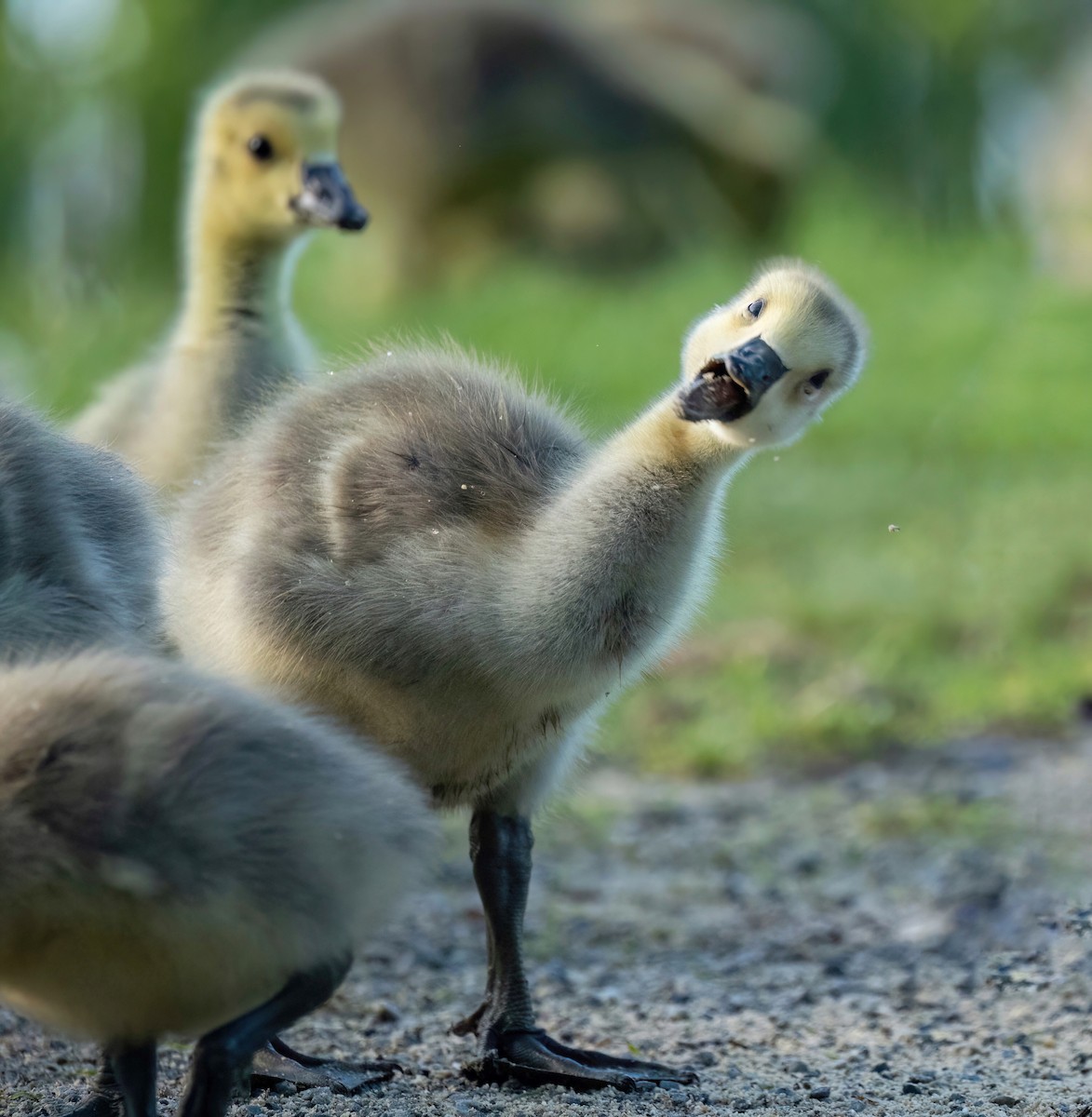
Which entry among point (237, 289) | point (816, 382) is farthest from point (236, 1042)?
point (237, 289)


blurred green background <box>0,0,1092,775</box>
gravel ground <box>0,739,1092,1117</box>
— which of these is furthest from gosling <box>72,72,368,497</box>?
gravel ground <box>0,739,1092,1117</box>

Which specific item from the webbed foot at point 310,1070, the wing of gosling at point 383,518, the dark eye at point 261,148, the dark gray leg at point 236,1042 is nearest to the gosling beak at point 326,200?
the dark eye at point 261,148

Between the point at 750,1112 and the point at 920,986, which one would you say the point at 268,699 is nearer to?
the point at 750,1112

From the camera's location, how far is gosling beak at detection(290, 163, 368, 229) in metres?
3.69

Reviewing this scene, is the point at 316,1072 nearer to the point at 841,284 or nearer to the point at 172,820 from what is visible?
the point at 172,820

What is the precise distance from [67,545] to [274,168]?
5.17ft

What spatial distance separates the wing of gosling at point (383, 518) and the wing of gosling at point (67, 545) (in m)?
0.09

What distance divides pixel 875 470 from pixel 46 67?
5.04m

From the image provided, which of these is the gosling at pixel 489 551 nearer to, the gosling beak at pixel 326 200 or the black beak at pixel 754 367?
the black beak at pixel 754 367

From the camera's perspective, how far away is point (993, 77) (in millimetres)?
11039

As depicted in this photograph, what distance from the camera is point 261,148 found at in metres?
3.90

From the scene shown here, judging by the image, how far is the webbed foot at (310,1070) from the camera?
104 inches

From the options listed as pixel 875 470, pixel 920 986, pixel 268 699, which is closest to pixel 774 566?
pixel 875 470

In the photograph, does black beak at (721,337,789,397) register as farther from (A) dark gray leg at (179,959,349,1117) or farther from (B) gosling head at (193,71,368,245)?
(B) gosling head at (193,71,368,245)
